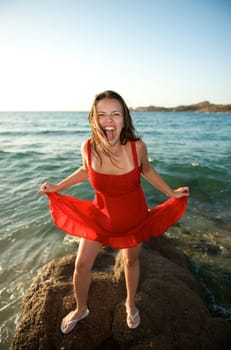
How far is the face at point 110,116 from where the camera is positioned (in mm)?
2490

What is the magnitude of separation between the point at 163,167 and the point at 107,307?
1048cm

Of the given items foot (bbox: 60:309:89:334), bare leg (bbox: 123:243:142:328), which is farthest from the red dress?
foot (bbox: 60:309:89:334)

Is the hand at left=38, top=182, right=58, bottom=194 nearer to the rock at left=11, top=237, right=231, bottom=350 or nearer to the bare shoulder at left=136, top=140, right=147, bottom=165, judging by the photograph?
the bare shoulder at left=136, top=140, right=147, bottom=165

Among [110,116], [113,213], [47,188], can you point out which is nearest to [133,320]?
[113,213]

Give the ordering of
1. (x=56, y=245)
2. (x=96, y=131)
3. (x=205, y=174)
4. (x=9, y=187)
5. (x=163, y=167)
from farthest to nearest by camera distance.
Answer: (x=163, y=167) < (x=205, y=174) < (x=9, y=187) < (x=56, y=245) < (x=96, y=131)

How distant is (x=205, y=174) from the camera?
452 inches

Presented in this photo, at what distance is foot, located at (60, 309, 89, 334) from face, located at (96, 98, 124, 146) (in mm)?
1919

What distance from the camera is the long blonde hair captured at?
2.53 m

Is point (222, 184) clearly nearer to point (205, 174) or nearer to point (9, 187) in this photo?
point (205, 174)

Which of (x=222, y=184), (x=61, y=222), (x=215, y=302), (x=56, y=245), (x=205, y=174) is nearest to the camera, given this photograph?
(x=61, y=222)

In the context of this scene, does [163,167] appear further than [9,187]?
Yes

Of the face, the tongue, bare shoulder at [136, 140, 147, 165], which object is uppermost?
the face

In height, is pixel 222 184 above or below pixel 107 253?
below

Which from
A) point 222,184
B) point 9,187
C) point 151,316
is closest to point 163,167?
point 222,184
